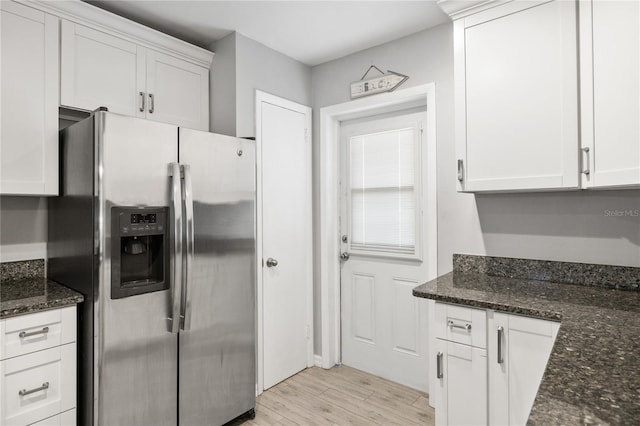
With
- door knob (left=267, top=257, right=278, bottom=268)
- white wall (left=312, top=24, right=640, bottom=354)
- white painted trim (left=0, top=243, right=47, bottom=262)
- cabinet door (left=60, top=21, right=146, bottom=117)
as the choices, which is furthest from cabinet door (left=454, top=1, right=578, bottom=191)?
white painted trim (left=0, top=243, right=47, bottom=262)

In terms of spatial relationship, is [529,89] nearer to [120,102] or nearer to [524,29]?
[524,29]

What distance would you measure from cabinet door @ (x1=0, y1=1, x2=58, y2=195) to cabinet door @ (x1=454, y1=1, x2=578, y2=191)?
2.18 meters

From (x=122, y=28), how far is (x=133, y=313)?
1.67m

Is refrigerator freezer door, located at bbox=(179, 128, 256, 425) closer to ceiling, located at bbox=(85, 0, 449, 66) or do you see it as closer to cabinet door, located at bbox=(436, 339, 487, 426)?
ceiling, located at bbox=(85, 0, 449, 66)

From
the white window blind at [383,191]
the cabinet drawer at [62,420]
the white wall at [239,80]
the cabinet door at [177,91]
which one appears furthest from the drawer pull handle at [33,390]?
the white window blind at [383,191]

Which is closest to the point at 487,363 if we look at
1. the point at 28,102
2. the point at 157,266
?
the point at 157,266

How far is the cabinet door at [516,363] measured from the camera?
1514 millimetres

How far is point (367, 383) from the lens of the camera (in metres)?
2.78

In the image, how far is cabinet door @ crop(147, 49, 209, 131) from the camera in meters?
2.37

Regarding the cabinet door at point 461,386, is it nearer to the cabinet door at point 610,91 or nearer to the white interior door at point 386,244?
the white interior door at point 386,244

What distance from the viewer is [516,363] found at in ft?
5.17

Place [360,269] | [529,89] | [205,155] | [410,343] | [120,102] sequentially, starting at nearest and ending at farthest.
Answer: [529,89] < [205,155] < [120,102] < [410,343] < [360,269]

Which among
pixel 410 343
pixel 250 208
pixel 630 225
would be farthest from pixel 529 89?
pixel 410 343

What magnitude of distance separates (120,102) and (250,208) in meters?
1.01
